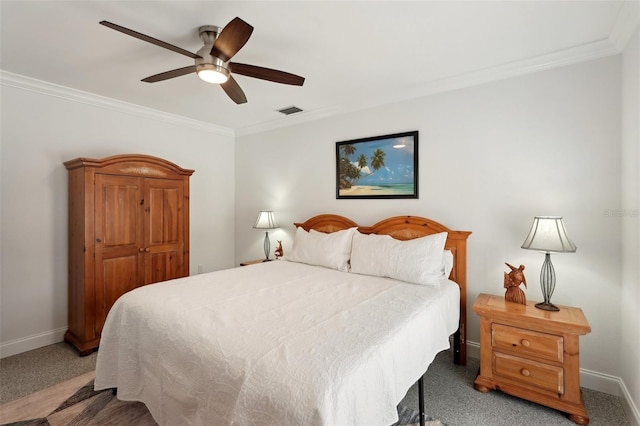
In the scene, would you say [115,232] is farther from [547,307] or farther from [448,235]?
[547,307]

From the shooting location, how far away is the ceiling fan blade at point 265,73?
2.10 metres

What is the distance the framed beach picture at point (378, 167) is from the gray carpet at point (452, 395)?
1.67 metres

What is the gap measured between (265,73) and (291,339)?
1.74 m

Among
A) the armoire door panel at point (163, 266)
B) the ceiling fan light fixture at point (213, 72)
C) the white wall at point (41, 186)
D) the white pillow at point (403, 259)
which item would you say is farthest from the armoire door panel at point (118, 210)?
the white pillow at point (403, 259)

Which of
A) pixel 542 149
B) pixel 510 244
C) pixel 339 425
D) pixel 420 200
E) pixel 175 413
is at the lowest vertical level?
pixel 175 413

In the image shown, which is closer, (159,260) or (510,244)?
(510,244)

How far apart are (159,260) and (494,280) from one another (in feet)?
11.2

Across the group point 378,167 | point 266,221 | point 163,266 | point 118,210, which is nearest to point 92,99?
point 118,210

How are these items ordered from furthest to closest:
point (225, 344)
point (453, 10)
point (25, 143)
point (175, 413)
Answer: point (25, 143), point (453, 10), point (175, 413), point (225, 344)

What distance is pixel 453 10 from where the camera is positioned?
6.15ft

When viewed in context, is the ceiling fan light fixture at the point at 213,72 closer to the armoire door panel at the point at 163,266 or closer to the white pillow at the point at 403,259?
the white pillow at the point at 403,259

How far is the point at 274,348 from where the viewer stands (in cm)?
135

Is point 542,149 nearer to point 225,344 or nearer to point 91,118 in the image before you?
point 225,344

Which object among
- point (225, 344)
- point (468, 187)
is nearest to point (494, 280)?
point (468, 187)
